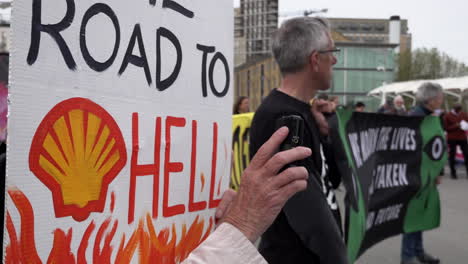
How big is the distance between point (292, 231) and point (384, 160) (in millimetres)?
2092

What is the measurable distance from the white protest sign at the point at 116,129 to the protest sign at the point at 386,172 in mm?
1762

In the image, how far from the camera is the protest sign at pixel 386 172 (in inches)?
120

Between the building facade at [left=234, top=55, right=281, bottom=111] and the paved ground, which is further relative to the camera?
the building facade at [left=234, top=55, right=281, bottom=111]

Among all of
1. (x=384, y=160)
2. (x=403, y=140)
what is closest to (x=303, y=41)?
(x=384, y=160)

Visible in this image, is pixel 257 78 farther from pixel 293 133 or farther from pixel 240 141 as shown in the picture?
pixel 293 133

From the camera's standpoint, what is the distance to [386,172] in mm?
3818

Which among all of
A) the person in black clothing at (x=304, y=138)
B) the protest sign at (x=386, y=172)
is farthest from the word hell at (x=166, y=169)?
the protest sign at (x=386, y=172)

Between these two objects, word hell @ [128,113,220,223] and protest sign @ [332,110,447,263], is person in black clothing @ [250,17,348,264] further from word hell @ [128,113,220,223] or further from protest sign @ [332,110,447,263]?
protest sign @ [332,110,447,263]

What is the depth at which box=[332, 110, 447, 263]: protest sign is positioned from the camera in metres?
3.04

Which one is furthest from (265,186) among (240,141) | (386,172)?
(240,141)

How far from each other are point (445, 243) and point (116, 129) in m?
5.22

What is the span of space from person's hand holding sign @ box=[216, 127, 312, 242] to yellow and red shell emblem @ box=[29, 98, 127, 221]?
239 mm

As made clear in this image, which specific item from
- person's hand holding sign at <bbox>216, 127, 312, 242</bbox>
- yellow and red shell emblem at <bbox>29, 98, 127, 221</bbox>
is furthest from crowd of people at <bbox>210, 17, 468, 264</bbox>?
yellow and red shell emblem at <bbox>29, 98, 127, 221</bbox>

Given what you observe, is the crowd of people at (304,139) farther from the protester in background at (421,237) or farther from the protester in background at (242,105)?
the protester in background at (242,105)
